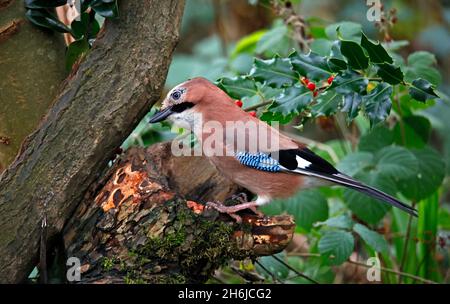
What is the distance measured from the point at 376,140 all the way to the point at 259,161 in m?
1.07

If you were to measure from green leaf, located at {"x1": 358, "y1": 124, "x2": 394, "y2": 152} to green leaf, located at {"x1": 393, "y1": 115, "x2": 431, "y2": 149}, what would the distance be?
72 millimetres

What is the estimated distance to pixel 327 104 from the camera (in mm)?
2609

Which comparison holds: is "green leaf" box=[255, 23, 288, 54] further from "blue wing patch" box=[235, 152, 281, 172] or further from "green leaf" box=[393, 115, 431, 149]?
"blue wing patch" box=[235, 152, 281, 172]

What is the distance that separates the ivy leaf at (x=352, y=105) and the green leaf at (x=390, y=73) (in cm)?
11

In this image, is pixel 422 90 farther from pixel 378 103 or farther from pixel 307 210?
pixel 307 210

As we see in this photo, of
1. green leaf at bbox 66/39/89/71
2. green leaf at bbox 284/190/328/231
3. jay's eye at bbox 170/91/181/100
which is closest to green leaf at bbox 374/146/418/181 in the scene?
green leaf at bbox 284/190/328/231

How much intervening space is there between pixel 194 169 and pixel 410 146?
57.0 inches

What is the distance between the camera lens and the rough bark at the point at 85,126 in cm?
231

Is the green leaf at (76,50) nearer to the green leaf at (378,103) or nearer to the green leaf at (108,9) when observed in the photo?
the green leaf at (108,9)

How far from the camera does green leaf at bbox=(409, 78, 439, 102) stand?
2.52 metres

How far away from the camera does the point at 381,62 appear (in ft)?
8.25

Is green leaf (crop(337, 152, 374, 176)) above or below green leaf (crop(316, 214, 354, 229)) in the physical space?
above

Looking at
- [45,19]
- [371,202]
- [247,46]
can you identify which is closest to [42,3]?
[45,19]
